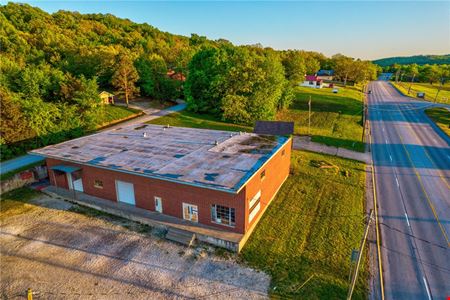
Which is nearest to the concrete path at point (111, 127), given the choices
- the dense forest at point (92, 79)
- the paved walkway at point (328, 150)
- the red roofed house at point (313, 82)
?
the dense forest at point (92, 79)

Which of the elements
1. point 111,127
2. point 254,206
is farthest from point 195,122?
point 254,206

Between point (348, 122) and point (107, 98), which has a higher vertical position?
point (107, 98)

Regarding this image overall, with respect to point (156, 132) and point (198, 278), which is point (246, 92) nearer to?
point (156, 132)

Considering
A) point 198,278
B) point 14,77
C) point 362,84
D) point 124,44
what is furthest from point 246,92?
point 362,84

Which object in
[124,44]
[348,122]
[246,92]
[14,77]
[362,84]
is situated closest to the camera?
[14,77]

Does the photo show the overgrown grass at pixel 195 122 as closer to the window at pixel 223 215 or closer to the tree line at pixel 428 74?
the window at pixel 223 215

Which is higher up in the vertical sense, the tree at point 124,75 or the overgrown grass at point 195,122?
the tree at point 124,75

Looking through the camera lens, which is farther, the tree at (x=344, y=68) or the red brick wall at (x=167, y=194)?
the tree at (x=344, y=68)

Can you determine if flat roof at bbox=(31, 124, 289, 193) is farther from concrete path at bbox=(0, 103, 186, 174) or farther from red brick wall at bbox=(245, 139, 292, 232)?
concrete path at bbox=(0, 103, 186, 174)
